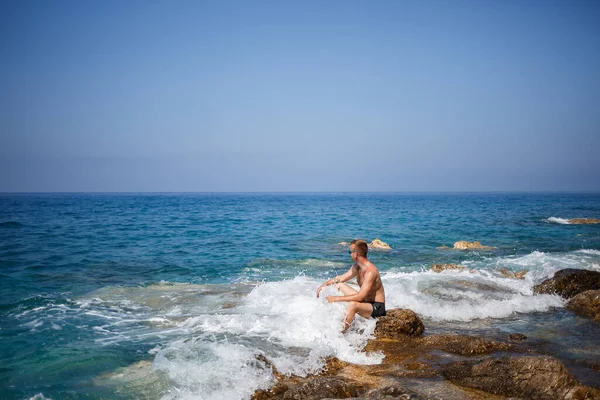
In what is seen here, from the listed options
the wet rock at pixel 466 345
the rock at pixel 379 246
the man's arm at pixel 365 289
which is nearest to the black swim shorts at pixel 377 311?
the man's arm at pixel 365 289

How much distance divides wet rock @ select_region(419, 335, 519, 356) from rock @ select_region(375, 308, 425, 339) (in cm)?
58

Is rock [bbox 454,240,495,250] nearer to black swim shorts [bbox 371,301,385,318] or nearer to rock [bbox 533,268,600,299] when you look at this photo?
rock [bbox 533,268,600,299]

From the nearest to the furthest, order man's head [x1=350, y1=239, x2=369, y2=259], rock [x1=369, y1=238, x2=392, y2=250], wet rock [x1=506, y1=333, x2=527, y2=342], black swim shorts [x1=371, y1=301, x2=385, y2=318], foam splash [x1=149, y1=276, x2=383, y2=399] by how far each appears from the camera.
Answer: foam splash [x1=149, y1=276, x2=383, y2=399] < wet rock [x1=506, y1=333, x2=527, y2=342] < black swim shorts [x1=371, y1=301, x2=385, y2=318] < man's head [x1=350, y1=239, x2=369, y2=259] < rock [x1=369, y1=238, x2=392, y2=250]

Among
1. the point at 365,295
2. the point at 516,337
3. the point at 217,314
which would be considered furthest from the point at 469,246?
the point at 217,314

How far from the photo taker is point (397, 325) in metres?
8.51

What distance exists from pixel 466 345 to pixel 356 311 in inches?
85.3

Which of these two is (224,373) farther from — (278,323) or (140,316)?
(140,316)

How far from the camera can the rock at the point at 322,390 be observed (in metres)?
5.73

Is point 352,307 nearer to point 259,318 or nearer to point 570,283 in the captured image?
point 259,318

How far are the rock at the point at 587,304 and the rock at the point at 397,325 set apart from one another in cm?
462

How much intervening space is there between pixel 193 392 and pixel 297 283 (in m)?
Result: 7.87

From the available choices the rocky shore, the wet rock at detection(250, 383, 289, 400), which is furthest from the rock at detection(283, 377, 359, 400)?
the wet rock at detection(250, 383, 289, 400)

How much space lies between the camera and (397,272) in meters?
16.7

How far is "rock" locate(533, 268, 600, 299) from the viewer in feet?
39.3
